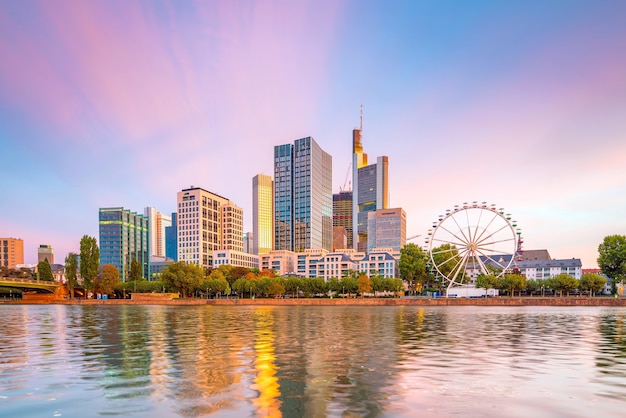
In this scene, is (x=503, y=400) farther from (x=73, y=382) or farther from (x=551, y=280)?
(x=551, y=280)

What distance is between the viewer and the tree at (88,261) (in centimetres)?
13812

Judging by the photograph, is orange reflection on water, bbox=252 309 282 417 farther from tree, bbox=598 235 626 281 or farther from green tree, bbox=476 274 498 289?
tree, bbox=598 235 626 281

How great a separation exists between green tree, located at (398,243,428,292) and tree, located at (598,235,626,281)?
51265mm

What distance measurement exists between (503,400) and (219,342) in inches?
799

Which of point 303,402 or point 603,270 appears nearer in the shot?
point 303,402

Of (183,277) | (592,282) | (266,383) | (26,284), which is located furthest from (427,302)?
(26,284)

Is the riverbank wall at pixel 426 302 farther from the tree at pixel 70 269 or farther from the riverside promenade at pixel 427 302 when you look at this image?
the tree at pixel 70 269

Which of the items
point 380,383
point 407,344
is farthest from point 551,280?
point 380,383

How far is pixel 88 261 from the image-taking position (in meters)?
139

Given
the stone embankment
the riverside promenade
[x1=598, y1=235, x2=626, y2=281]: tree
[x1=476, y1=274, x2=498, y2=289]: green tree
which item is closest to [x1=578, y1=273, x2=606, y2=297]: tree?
[x1=598, y1=235, x2=626, y2=281]: tree

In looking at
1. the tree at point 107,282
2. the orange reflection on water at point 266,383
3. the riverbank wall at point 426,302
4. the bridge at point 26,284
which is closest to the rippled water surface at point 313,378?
the orange reflection on water at point 266,383

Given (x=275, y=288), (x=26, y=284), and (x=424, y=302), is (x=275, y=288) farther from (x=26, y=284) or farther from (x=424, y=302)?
(x=26, y=284)

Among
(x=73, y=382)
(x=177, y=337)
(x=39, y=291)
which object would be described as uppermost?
(x=73, y=382)

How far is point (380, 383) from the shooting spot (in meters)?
16.4
